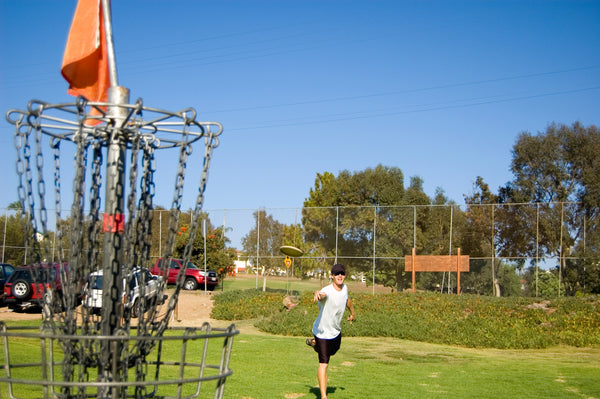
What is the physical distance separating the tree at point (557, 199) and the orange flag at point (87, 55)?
26.5 m

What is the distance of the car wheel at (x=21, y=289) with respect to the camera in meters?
20.6

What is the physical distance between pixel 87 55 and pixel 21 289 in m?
18.8

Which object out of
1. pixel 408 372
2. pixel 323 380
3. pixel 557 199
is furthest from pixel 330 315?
pixel 557 199

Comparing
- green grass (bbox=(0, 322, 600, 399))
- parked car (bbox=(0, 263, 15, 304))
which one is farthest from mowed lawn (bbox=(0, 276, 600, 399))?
parked car (bbox=(0, 263, 15, 304))

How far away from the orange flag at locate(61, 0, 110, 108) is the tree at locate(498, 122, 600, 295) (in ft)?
86.9

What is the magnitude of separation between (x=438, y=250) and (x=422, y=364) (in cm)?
1963

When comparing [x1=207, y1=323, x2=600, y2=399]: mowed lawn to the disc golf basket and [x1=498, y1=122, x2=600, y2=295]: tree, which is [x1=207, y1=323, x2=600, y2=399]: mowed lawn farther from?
[x1=498, y1=122, x2=600, y2=295]: tree

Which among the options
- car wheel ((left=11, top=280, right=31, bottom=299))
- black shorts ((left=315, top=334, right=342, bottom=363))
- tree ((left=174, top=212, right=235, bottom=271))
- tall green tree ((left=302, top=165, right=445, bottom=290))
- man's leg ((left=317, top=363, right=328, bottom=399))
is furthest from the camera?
tree ((left=174, top=212, right=235, bottom=271))

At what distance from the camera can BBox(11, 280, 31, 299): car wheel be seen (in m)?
20.6

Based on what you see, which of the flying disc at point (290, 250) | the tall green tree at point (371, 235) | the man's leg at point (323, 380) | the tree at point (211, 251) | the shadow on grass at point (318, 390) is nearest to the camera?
the man's leg at point (323, 380)

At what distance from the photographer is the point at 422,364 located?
12.8 m

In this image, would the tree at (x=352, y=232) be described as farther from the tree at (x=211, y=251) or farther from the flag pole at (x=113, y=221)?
the flag pole at (x=113, y=221)

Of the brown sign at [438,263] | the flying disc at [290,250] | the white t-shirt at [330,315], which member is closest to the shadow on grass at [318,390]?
the white t-shirt at [330,315]

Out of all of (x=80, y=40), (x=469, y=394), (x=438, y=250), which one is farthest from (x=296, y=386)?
(x=438, y=250)
